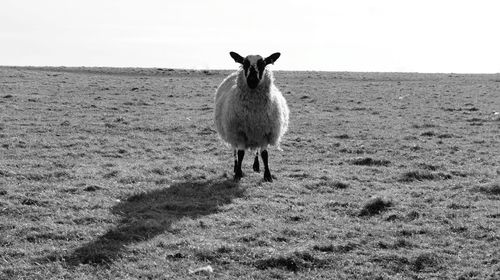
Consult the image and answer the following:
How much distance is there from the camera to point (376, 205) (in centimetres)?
1076

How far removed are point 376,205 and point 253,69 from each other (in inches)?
164

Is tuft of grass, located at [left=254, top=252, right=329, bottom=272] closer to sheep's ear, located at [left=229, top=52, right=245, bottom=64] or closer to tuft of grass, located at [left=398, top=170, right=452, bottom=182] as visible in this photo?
tuft of grass, located at [left=398, top=170, right=452, bottom=182]

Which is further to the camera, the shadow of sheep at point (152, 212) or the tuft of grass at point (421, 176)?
the tuft of grass at point (421, 176)

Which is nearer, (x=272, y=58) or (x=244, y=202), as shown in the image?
(x=244, y=202)

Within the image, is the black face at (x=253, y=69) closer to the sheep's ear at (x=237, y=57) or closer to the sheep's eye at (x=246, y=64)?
the sheep's eye at (x=246, y=64)

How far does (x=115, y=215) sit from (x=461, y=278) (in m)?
5.56

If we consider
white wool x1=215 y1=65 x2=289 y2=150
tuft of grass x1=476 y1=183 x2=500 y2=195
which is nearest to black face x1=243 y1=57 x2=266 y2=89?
white wool x1=215 y1=65 x2=289 y2=150

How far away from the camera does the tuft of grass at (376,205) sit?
34.6 ft

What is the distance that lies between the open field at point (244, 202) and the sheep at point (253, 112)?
768 mm

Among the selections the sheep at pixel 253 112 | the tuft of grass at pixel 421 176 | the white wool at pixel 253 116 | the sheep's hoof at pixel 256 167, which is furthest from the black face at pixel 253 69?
the tuft of grass at pixel 421 176

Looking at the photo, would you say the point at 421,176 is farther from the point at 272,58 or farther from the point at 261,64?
the point at 261,64

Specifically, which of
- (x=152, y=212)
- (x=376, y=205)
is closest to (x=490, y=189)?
(x=376, y=205)

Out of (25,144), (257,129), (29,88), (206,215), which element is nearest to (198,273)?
(206,215)

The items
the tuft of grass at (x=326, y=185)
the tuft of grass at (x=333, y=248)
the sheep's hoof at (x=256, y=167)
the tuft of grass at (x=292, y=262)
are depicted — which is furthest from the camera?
the sheep's hoof at (x=256, y=167)
